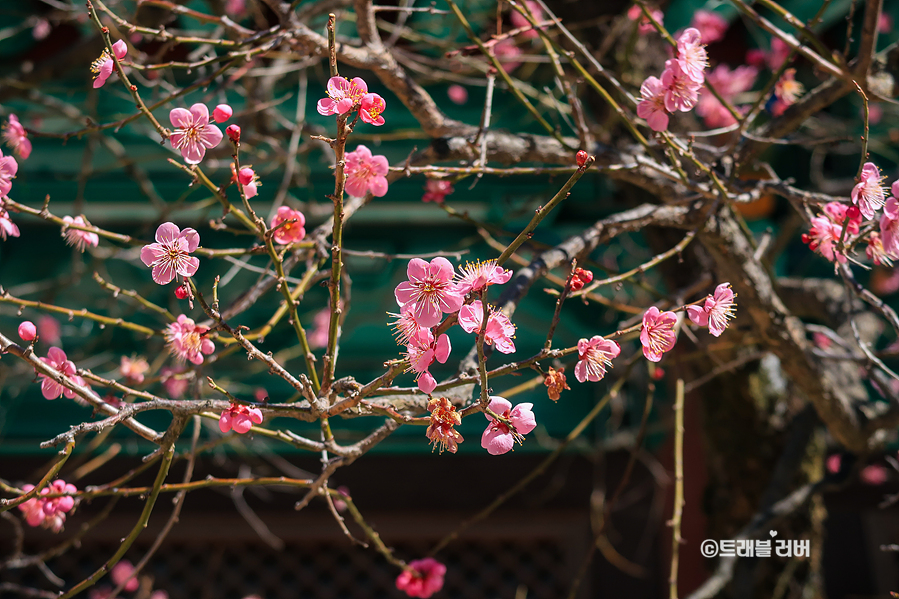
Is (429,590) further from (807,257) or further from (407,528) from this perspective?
(807,257)

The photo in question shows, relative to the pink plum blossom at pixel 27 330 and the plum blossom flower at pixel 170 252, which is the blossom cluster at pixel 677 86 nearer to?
the plum blossom flower at pixel 170 252

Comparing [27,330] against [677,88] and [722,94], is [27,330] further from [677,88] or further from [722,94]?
[722,94]

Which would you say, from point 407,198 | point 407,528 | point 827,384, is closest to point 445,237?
point 407,198

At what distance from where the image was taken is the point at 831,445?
114 inches

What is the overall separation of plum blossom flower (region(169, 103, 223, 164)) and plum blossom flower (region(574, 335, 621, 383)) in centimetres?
65

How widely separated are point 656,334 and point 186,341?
0.77 metres

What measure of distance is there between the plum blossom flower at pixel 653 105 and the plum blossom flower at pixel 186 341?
869 millimetres

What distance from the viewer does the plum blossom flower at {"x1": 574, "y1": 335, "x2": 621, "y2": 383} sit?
35.8 inches

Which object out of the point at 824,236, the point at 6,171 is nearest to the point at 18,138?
the point at 6,171

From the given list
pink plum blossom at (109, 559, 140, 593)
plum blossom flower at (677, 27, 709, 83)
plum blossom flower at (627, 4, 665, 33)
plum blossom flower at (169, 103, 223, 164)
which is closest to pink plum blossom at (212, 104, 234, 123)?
plum blossom flower at (169, 103, 223, 164)

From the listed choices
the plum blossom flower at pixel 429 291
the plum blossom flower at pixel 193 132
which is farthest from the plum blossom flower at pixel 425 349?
the plum blossom flower at pixel 193 132

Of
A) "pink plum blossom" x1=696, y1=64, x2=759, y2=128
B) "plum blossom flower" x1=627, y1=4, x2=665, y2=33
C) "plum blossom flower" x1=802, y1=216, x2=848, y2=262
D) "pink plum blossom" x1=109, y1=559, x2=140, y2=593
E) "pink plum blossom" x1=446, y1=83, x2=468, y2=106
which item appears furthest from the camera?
"pink plum blossom" x1=446, y1=83, x2=468, y2=106

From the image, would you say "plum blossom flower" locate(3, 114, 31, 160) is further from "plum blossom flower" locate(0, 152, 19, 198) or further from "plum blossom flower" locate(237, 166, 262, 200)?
"plum blossom flower" locate(237, 166, 262, 200)

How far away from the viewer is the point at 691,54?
3.92ft
